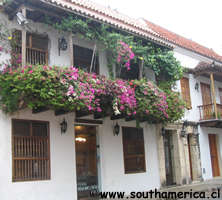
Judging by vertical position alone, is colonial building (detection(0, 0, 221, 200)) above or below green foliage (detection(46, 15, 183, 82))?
below

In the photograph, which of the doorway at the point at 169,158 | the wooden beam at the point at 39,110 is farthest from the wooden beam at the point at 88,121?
the doorway at the point at 169,158

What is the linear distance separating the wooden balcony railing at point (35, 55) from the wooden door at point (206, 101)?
9.20m

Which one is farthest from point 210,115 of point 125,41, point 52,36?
point 52,36

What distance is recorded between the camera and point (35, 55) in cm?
997

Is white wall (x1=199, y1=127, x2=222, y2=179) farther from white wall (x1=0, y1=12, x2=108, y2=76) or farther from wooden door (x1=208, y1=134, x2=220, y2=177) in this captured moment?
white wall (x1=0, y1=12, x2=108, y2=76)

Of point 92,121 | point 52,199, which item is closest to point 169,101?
point 92,121

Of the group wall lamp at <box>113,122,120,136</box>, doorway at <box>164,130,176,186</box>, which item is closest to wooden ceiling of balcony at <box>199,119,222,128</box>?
doorway at <box>164,130,176,186</box>

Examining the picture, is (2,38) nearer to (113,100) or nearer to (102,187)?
(113,100)

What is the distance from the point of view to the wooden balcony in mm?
15727

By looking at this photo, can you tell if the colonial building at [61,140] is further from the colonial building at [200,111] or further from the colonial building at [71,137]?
the colonial building at [200,111]

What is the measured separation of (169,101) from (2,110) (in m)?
6.13

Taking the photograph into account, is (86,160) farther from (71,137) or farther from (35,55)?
(35,55)

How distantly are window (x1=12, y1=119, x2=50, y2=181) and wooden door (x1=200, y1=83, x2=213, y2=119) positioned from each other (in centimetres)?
931

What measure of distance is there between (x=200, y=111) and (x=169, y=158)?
3.27m
